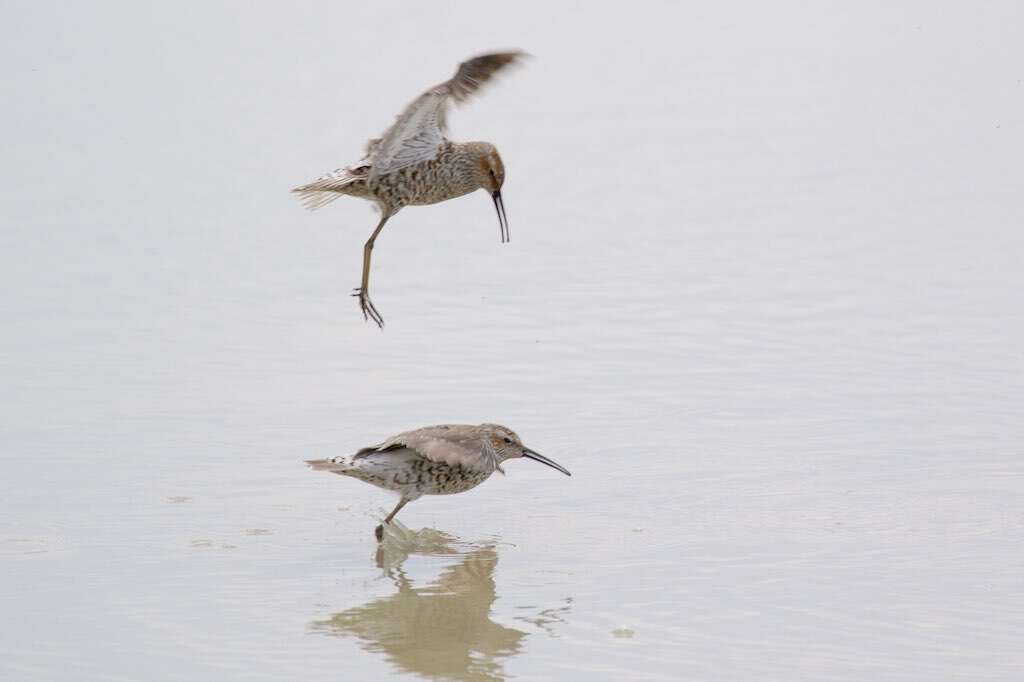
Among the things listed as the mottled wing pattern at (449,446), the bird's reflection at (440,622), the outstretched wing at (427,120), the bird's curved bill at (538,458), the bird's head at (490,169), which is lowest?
the bird's reflection at (440,622)

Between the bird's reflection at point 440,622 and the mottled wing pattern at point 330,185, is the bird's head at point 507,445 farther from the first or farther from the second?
the mottled wing pattern at point 330,185

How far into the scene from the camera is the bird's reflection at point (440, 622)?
7.71m

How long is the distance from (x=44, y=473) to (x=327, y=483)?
1488mm

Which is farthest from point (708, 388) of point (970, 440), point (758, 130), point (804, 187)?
point (758, 130)

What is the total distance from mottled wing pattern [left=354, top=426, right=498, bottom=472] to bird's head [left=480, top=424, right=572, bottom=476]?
6 cm

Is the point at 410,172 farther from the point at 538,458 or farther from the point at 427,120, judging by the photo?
the point at 538,458

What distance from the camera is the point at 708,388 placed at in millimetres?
11172

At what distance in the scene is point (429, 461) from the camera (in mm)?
9172

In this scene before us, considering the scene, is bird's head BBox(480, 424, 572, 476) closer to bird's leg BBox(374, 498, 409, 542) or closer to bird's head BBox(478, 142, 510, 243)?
bird's leg BBox(374, 498, 409, 542)

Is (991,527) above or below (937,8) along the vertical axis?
below

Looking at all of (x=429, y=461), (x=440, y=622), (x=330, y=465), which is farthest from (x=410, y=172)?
(x=440, y=622)

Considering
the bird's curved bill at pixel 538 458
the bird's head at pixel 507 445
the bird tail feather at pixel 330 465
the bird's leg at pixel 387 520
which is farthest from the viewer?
the bird's curved bill at pixel 538 458

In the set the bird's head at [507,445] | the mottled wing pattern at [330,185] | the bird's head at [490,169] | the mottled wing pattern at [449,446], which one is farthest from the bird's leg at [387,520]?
the bird's head at [490,169]

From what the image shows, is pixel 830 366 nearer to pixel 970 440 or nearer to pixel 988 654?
pixel 970 440
